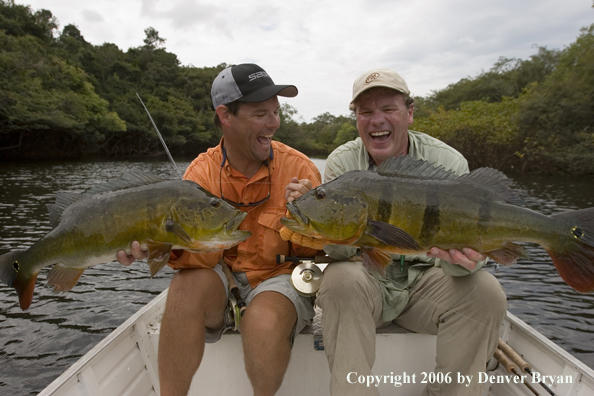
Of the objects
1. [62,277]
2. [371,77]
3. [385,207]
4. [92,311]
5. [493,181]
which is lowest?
[92,311]

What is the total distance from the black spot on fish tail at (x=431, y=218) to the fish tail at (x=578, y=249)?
659 mm

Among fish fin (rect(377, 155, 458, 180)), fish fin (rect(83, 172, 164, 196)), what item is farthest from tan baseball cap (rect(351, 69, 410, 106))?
fish fin (rect(83, 172, 164, 196))

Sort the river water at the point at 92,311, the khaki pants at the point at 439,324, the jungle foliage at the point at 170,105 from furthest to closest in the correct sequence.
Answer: the jungle foliage at the point at 170,105, the river water at the point at 92,311, the khaki pants at the point at 439,324

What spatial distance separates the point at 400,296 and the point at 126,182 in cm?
225

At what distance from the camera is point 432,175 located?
8.32ft

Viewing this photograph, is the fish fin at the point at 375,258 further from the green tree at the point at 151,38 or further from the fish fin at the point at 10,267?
the green tree at the point at 151,38

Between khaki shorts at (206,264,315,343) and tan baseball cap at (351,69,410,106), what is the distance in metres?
1.71

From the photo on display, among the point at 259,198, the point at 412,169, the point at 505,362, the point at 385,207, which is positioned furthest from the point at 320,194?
the point at 505,362

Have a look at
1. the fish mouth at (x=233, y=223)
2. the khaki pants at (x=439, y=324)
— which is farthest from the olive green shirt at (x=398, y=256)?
the fish mouth at (x=233, y=223)

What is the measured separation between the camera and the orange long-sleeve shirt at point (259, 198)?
321 cm

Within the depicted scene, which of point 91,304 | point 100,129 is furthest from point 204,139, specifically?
point 91,304

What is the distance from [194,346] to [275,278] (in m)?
0.78

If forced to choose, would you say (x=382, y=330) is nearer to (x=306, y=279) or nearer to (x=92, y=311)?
(x=306, y=279)

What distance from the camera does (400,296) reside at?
3.14 m
